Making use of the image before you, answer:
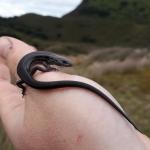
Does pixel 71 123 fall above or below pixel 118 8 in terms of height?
above

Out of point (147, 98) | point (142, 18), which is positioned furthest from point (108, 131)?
point (142, 18)

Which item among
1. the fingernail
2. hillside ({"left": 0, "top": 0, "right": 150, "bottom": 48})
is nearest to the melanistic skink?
the fingernail

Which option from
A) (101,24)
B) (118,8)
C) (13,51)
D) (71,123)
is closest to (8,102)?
(13,51)

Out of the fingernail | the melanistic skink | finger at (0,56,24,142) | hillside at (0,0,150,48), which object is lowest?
hillside at (0,0,150,48)

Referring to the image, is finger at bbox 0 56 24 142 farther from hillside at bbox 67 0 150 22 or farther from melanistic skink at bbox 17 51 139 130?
hillside at bbox 67 0 150 22

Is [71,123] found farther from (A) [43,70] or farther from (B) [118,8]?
(B) [118,8]

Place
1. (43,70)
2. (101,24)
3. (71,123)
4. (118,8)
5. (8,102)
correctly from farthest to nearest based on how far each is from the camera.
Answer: (101,24) < (118,8) < (8,102) < (43,70) < (71,123)
